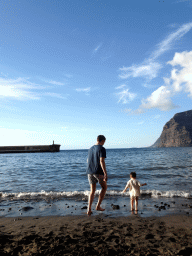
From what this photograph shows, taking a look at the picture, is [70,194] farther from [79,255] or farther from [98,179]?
[79,255]

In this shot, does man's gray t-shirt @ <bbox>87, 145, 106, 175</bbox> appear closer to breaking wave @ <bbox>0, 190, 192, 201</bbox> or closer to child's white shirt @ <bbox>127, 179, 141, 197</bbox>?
child's white shirt @ <bbox>127, 179, 141, 197</bbox>

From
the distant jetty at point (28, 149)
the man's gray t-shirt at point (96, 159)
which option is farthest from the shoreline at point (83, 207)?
the distant jetty at point (28, 149)

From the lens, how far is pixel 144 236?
4121 millimetres

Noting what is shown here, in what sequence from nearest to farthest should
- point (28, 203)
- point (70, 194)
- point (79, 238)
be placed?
1. point (79, 238)
2. point (28, 203)
3. point (70, 194)

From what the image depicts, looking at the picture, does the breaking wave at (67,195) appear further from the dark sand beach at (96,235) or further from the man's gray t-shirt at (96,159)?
the man's gray t-shirt at (96,159)

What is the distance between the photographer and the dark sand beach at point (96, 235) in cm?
346

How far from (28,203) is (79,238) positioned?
4650 mm

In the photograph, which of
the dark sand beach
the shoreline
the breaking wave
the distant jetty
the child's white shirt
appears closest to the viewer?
the dark sand beach

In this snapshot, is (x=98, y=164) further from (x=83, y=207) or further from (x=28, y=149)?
(x=28, y=149)

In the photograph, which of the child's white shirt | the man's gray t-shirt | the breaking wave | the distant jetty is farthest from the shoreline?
the distant jetty

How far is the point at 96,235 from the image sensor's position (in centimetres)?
420

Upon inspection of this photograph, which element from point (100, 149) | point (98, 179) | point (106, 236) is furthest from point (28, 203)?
point (106, 236)

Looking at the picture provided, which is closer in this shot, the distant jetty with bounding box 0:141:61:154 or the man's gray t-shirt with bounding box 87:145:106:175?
the man's gray t-shirt with bounding box 87:145:106:175

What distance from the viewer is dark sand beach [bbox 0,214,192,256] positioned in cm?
346
